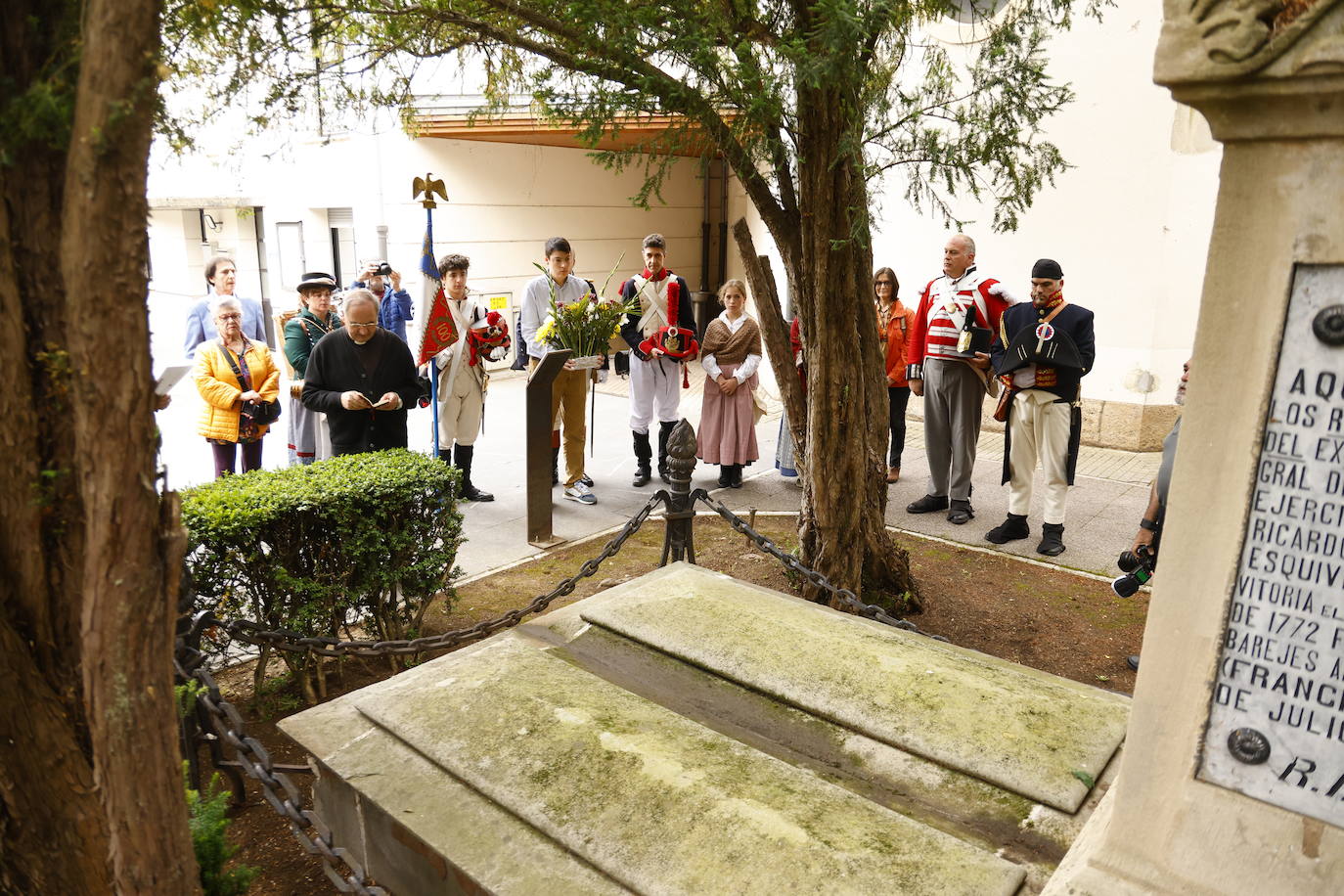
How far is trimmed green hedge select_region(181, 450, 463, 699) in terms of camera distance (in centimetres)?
448

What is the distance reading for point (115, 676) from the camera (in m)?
2.01

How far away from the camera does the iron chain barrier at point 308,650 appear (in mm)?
2949

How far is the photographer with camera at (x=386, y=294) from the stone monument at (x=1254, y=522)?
7.73 meters

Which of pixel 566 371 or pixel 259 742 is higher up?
pixel 566 371

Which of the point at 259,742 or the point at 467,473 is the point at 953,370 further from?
the point at 259,742

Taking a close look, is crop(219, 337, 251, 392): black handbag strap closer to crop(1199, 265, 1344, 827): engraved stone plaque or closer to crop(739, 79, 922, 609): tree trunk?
crop(739, 79, 922, 609): tree trunk

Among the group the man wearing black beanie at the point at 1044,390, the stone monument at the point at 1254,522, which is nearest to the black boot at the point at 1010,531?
the man wearing black beanie at the point at 1044,390

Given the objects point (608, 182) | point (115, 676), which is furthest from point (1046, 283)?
point (608, 182)

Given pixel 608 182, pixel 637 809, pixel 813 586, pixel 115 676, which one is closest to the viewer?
pixel 115 676

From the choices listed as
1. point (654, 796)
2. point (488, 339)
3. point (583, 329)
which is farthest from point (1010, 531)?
point (654, 796)

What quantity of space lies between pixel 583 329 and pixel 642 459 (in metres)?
1.57

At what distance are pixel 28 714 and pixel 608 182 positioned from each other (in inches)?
614

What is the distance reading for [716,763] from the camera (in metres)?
3.29

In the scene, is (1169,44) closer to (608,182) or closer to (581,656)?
(581,656)
